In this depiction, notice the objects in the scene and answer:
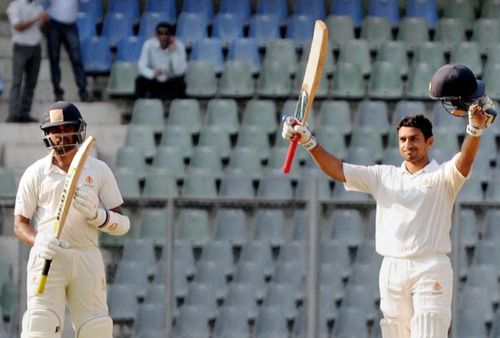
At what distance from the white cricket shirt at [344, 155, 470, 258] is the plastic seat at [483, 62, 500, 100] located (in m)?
5.12

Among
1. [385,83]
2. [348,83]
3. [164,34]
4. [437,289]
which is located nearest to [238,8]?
[164,34]

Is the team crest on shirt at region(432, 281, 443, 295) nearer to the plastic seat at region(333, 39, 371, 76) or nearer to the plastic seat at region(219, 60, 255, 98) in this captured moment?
the plastic seat at region(219, 60, 255, 98)

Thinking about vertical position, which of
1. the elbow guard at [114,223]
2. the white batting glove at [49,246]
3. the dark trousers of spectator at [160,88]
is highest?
the dark trousers of spectator at [160,88]

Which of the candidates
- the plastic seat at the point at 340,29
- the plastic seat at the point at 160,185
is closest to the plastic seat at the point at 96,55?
the plastic seat at the point at 340,29

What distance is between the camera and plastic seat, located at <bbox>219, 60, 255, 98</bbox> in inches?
541

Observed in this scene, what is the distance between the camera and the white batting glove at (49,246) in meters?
8.43

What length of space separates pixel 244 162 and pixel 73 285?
4289 millimetres

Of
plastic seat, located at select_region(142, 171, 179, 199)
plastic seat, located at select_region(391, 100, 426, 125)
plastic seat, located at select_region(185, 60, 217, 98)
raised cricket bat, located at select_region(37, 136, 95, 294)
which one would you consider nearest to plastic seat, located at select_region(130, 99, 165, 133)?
plastic seat, located at select_region(185, 60, 217, 98)

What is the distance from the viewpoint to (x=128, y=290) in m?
11.2

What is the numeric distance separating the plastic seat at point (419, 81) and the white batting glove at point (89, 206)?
17.5 ft

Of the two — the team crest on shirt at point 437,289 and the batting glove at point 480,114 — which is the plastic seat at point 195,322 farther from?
the batting glove at point 480,114

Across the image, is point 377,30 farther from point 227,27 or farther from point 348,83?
point 227,27

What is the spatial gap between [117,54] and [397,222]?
21.0 feet

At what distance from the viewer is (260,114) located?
526 inches
